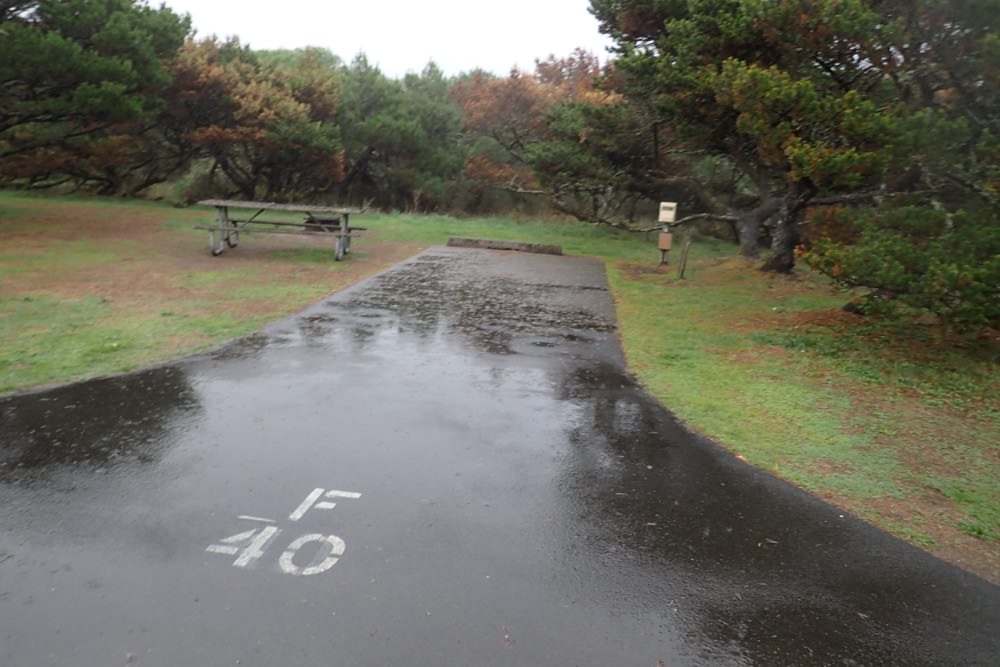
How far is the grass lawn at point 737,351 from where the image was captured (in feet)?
14.2

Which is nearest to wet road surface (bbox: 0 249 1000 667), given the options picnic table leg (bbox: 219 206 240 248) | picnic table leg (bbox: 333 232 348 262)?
picnic table leg (bbox: 333 232 348 262)

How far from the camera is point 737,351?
299 inches

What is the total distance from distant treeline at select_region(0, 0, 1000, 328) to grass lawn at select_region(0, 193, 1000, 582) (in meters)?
1.06

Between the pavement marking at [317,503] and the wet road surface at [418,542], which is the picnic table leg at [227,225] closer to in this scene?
the wet road surface at [418,542]

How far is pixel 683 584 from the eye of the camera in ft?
10.1

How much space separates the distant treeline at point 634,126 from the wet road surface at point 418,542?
386 cm

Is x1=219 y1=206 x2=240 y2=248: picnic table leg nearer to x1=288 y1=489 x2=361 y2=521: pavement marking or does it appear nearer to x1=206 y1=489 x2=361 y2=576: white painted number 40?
x1=288 y1=489 x2=361 y2=521: pavement marking

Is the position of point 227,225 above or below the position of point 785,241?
below

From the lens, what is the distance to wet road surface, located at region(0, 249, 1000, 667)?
264 centimetres

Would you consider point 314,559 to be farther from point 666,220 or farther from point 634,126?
point 634,126

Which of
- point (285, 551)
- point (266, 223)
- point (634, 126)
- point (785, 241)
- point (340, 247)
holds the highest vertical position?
point (634, 126)

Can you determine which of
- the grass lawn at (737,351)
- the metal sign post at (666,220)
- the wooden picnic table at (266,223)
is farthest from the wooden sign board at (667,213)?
the wooden picnic table at (266,223)

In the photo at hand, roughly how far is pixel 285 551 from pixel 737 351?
19.2 feet

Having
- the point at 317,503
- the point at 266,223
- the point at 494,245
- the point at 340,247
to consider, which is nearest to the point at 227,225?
the point at 266,223
